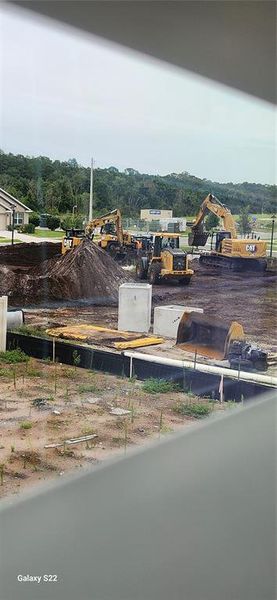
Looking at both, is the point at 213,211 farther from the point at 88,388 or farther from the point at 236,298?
the point at 88,388

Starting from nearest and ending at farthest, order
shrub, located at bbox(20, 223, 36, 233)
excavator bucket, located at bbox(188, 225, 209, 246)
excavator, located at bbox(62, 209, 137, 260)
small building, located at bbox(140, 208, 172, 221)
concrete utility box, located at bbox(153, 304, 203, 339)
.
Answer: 1. shrub, located at bbox(20, 223, 36, 233)
2. excavator, located at bbox(62, 209, 137, 260)
3. small building, located at bbox(140, 208, 172, 221)
4. concrete utility box, located at bbox(153, 304, 203, 339)
5. excavator bucket, located at bbox(188, 225, 209, 246)

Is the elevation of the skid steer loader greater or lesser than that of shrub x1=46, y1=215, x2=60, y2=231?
lesser

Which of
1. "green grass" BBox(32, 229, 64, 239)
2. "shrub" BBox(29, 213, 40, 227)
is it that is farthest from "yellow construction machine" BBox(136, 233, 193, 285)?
"shrub" BBox(29, 213, 40, 227)

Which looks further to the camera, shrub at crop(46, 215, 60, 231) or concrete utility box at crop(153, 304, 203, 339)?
concrete utility box at crop(153, 304, 203, 339)

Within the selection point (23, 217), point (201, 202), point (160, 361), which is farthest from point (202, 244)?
point (23, 217)

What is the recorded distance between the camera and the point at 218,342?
245cm

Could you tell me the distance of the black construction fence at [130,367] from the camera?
2.00 m

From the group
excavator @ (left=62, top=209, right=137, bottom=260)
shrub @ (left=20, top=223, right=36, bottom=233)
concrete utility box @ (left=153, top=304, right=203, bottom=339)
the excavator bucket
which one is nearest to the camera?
shrub @ (left=20, top=223, right=36, bottom=233)

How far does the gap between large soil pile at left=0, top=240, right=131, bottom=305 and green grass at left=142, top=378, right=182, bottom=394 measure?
0.30m

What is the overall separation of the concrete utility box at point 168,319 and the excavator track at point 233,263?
0.78 ft

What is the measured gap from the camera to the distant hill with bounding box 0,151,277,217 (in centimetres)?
172

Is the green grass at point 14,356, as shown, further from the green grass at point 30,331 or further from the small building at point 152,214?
the small building at point 152,214

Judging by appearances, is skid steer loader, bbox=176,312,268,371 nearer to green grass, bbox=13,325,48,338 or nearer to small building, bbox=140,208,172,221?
small building, bbox=140,208,172,221

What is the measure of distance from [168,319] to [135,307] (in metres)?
0.13
